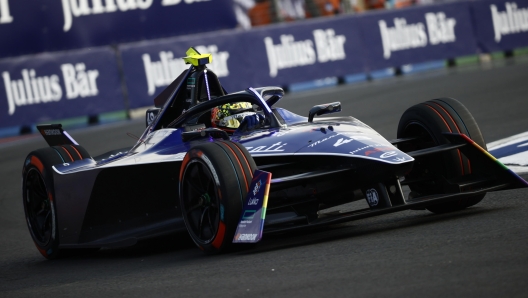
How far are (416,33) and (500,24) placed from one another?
8.29 feet

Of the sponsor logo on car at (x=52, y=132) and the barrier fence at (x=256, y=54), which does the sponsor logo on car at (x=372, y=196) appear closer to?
the sponsor logo on car at (x=52, y=132)

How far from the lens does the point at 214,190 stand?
5.96 m

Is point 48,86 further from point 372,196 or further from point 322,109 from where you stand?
point 372,196

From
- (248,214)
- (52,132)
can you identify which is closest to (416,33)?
(52,132)

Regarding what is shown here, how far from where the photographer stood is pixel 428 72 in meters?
21.2

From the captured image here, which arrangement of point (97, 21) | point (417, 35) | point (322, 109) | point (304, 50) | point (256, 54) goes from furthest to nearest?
point (417, 35) < point (304, 50) < point (256, 54) < point (97, 21) < point (322, 109)

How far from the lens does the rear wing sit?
26.9ft

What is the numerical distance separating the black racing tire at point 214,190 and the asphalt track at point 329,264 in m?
0.16

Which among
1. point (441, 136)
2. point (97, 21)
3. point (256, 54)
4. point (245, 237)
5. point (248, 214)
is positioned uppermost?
point (97, 21)

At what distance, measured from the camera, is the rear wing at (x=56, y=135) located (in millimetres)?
8203

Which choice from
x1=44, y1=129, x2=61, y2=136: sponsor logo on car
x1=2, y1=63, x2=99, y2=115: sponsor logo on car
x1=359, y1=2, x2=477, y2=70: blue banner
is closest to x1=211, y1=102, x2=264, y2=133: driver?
x1=44, y1=129, x2=61, y2=136: sponsor logo on car

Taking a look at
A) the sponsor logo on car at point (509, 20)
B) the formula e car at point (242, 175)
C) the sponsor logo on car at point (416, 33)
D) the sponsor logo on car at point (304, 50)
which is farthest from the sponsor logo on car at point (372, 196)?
the sponsor logo on car at point (509, 20)

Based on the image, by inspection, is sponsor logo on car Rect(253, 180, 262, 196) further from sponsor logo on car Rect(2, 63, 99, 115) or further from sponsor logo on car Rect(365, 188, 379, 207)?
sponsor logo on car Rect(2, 63, 99, 115)

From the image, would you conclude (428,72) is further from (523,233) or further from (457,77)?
(523,233)
